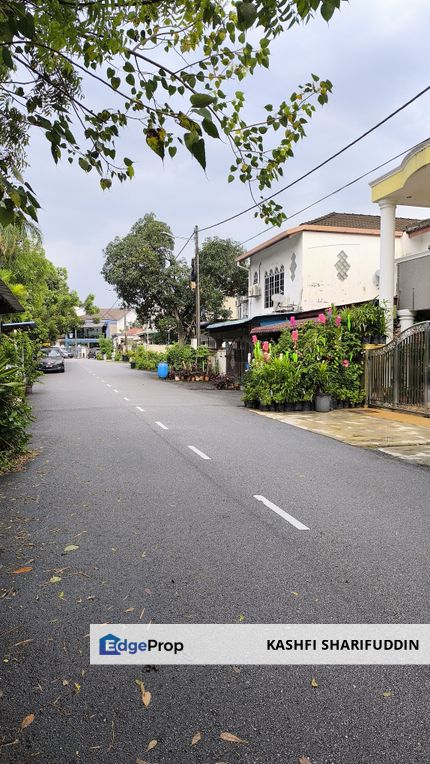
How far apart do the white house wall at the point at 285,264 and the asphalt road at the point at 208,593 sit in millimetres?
17147

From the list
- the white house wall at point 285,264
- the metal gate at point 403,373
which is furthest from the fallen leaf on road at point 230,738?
the white house wall at point 285,264

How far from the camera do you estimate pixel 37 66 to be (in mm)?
4781

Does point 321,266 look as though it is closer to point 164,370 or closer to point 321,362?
point 321,362

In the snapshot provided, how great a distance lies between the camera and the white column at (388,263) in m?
17.0

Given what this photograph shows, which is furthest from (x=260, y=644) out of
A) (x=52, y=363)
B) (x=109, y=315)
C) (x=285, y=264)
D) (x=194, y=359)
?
(x=109, y=315)

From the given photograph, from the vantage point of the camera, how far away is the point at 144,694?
271cm

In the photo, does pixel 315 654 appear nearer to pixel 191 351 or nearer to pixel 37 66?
pixel 37 66

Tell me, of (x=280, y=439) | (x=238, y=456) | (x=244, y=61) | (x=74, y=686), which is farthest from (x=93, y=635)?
(x=280, y=439)

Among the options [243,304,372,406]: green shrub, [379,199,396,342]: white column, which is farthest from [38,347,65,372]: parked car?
[379,199,396,342]: white column

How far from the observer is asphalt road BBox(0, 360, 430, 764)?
2414 millimetres

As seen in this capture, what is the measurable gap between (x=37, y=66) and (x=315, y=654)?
508cm

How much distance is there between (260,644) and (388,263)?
1569 centimetres

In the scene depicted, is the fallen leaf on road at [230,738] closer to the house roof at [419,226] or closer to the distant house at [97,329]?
the house roof at [419,226]

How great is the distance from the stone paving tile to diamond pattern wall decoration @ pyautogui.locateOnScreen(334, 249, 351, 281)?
33.8 feet
